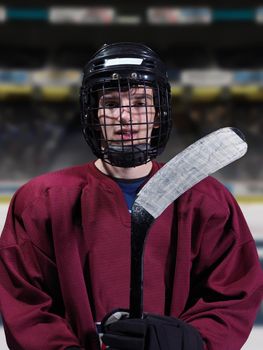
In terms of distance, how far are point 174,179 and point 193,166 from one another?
27 millimetres

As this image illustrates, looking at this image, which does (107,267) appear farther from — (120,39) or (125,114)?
(120,39)

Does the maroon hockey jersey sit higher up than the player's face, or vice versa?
the player's face

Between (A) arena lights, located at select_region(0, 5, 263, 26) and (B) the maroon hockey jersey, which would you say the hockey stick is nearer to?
(B) the maroon hockey jersey

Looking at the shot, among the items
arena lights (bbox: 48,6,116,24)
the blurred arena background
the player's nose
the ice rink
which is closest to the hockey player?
the player's nose

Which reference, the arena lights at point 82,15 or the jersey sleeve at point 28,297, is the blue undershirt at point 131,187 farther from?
the arena lights at point 82,15

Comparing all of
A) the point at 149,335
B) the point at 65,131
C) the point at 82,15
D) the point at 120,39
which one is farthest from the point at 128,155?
the point at 65,131

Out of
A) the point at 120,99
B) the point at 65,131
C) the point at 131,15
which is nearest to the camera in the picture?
the point at 120,99

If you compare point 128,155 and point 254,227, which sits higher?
point 128,155

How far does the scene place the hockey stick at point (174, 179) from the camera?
0.74 m

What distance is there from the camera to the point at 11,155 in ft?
11.8

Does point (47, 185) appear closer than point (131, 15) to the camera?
Yes

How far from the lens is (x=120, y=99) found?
85cm

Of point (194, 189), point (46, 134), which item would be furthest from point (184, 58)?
point (194, 189)

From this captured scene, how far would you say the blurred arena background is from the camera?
132 inches
